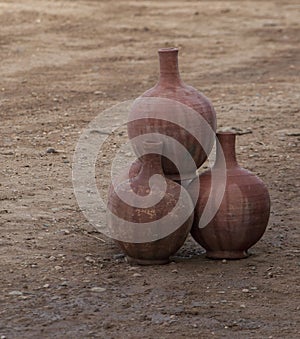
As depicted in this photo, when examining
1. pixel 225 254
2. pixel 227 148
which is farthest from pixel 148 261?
pixel 227 148

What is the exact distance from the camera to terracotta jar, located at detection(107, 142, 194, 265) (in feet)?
15.9

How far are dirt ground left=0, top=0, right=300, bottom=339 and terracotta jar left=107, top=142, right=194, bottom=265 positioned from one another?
0.13 metres

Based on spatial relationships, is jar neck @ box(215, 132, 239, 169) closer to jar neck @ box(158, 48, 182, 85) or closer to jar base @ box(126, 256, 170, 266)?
jar neck @ box(158, 48, 182, 85)

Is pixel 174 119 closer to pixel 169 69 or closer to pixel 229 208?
pixel 169 69

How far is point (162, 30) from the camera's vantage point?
1397 centimetres

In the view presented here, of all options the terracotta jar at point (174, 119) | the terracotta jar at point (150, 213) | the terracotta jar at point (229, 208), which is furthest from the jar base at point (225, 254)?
the terracotta jar at point (174, 119)

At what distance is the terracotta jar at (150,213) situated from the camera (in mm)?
4855

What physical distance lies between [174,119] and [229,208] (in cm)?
56

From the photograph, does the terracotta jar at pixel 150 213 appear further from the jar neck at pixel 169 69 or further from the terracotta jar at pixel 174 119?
the jar neck at pixel 169 69

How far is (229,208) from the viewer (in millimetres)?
4941

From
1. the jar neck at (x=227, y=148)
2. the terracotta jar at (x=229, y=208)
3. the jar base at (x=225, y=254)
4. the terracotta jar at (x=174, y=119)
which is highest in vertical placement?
the terracotta jar at (x=174, y=119)

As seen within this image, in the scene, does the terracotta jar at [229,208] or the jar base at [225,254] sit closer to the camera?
the terracotta jar at [229,208]

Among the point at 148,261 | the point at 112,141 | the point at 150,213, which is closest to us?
the point at 150,213

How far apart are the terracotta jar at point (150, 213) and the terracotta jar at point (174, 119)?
0.42 ft
